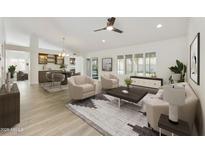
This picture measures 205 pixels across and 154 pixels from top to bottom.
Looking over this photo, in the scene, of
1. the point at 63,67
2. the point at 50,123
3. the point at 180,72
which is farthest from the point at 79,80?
the point at 63,67

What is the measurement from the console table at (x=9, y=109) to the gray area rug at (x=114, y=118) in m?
1.25

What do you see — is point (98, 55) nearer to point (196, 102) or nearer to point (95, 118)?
point (95, 118)

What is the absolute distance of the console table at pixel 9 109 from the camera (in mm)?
2049

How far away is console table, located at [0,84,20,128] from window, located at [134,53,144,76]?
5658 mm

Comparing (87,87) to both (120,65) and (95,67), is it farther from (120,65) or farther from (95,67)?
(95,67)

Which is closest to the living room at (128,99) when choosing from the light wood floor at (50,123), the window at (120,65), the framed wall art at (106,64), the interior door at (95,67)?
the light wood floor at (50,123)

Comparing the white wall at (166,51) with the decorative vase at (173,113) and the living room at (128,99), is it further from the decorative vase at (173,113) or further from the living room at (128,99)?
the decorative vase at (173,113)

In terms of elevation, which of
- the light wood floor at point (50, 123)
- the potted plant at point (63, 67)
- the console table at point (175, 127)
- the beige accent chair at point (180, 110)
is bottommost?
the light wood floor at point (50, 123)

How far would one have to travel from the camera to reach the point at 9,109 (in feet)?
7.04

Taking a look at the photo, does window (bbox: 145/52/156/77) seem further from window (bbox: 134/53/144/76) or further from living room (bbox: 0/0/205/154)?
window (bbox: 134/53/144/76)

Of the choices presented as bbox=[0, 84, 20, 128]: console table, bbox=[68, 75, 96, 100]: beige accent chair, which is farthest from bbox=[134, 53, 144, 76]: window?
bbox=[0, 84, 20, 128]: console table

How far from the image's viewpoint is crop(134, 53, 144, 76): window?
6.17 meters
